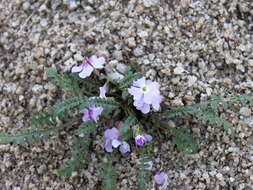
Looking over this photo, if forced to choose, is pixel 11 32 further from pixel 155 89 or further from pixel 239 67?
pixel 239 67

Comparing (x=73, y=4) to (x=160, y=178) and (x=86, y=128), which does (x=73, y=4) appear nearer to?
(x=86, y=128)

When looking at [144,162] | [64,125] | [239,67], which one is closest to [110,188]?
[144,162]

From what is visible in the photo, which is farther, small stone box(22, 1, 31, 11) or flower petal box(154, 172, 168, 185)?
small stone box(22, 1, 31, 11)

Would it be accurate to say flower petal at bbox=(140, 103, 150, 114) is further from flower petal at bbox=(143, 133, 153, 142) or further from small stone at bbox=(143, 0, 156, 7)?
small stone at bbox=(143, 0, 156, 7)

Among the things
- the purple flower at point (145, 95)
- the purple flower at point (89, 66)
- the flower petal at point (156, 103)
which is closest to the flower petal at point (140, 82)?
the purple flower at point (145, 95)

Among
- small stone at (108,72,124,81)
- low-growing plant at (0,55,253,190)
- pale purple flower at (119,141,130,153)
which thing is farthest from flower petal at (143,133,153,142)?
small stone at (108,72,124,81)

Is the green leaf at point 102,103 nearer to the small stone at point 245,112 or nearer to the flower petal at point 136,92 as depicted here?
the flower petal at point 136,92
